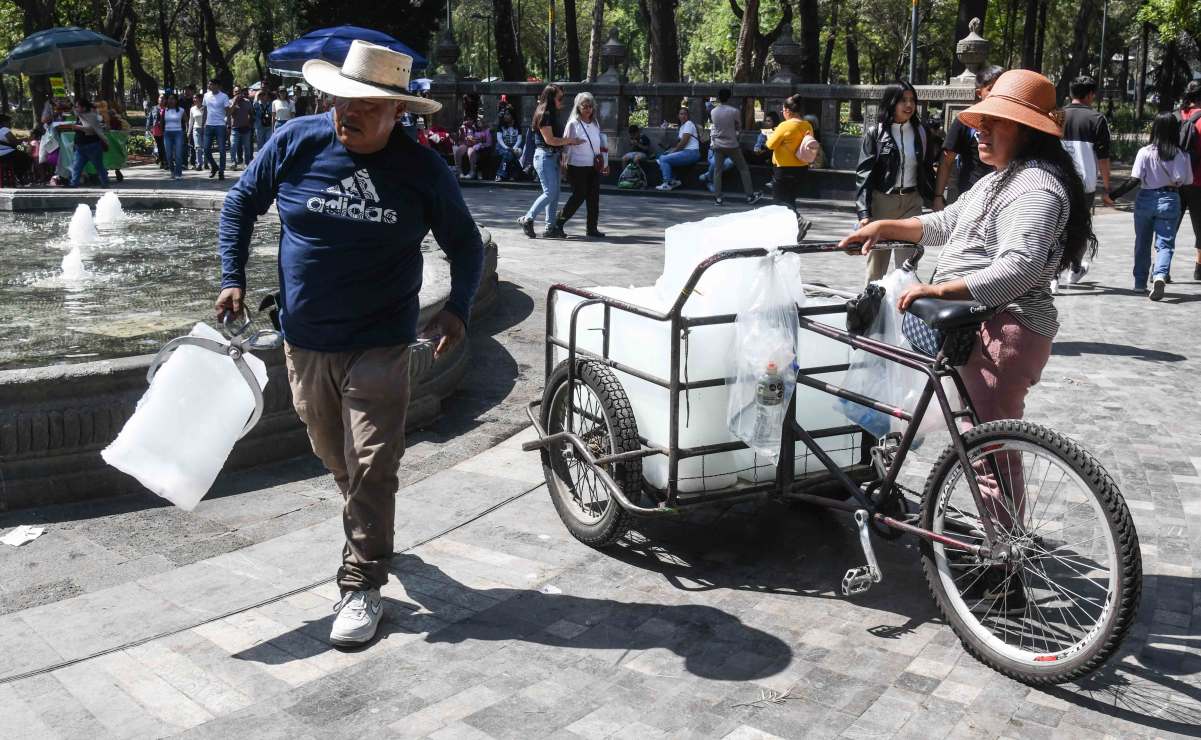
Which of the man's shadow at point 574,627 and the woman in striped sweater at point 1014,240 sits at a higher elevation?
the woman in striped sweater at point 1014,240

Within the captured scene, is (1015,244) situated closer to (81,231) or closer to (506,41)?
(81,231)

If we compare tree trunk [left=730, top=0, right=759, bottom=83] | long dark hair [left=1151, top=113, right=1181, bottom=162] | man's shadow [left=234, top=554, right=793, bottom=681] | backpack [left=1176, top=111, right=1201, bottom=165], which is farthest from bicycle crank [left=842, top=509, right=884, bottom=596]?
tree trunk [left=730, top=0, right=759, bottom=83]

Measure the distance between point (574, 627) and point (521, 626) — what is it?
0.61 ft

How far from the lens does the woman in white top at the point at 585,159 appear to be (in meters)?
13.9

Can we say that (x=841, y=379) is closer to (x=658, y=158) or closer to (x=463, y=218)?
(x=463, y=218)

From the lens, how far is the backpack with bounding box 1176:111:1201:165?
10.3 m

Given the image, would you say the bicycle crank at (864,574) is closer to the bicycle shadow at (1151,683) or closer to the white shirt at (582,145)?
the bicycle shadow at (1151,683)

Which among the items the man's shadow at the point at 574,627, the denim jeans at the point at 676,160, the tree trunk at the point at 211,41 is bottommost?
the man's shadow at the point at 574,627

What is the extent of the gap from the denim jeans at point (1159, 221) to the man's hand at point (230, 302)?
345 inches

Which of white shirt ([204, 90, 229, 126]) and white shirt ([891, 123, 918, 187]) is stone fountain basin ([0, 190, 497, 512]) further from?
white shirt ([204, 90, 229, 126])

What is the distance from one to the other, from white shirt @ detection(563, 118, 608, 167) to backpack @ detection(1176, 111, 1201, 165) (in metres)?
6.22

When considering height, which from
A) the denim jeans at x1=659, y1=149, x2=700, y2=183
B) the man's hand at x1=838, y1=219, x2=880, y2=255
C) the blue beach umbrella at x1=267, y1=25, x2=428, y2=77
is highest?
the blue beach umbrella at x1=267, y1=25, x2=428, y2=77

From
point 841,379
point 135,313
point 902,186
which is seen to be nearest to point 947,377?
point 841,379

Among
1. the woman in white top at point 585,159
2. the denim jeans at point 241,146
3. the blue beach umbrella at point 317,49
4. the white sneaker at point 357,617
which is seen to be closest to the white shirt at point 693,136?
the blue beach umbrella at point 317,49
